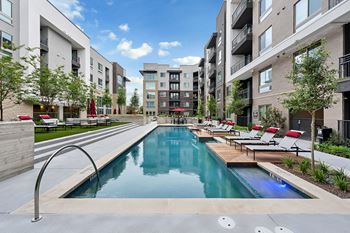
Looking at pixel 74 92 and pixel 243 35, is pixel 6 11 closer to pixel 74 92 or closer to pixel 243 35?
pixel 74 92

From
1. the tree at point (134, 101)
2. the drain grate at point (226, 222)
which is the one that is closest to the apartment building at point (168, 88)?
the tree at point (134, 101)

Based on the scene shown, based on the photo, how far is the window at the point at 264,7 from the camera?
1716 centimetres

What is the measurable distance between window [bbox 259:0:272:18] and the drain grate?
64.0ft

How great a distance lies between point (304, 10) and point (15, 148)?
17.2m

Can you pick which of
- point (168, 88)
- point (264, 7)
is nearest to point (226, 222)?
point (264, 7)

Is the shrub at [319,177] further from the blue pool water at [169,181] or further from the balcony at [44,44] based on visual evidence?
the balcony at [44,44]

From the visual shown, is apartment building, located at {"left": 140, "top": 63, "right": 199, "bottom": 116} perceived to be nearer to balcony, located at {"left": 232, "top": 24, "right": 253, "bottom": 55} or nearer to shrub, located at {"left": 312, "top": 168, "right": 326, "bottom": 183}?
balcony, located at {"left": 232, "top": 24, "right": 253, "bottom": 55}

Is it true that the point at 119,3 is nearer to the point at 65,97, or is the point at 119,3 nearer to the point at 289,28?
the point at 65,97

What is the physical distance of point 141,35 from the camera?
3369 cm

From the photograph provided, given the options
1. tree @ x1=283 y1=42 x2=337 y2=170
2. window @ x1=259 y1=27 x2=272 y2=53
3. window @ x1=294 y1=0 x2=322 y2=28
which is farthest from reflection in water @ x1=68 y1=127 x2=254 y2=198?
window @ x1=259 y1=27 x2=272 y2=53

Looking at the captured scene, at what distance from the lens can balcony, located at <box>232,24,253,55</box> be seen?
20289 millimetres

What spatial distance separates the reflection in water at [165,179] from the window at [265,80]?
36.5ft

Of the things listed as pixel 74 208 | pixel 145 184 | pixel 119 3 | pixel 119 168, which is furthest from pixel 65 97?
pixel 74 208

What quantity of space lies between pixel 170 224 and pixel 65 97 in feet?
75.3
